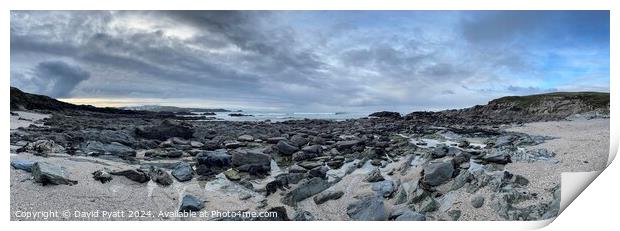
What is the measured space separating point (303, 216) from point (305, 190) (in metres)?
0.34

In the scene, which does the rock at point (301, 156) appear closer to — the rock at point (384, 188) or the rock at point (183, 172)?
Answer: the rock at point (384, 188)

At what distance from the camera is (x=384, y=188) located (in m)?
5.05

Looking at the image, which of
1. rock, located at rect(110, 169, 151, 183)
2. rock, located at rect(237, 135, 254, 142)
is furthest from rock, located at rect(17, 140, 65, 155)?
rock, located at rect(237, 135, 254, 142)

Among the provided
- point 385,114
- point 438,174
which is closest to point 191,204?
point 385,114

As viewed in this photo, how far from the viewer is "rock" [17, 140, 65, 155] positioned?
483 cm

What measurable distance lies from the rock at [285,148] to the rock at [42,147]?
2544 mm

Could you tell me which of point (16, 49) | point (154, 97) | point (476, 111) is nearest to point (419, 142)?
point (476, 111)

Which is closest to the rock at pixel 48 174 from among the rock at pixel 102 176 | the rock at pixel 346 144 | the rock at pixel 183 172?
the rock at pixel 102 176

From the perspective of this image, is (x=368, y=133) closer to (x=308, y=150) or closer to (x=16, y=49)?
(x=308, y=150)

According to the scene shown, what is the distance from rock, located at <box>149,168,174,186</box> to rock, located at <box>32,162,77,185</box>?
0.81 m

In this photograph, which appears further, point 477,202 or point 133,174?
point 133,174

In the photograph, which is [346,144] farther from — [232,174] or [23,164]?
[23,164]

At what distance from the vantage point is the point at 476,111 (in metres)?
5.31

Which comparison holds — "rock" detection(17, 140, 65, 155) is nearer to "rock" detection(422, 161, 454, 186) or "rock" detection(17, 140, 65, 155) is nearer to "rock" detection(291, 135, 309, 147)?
"rock" detection(291, 135, 309, 147)
